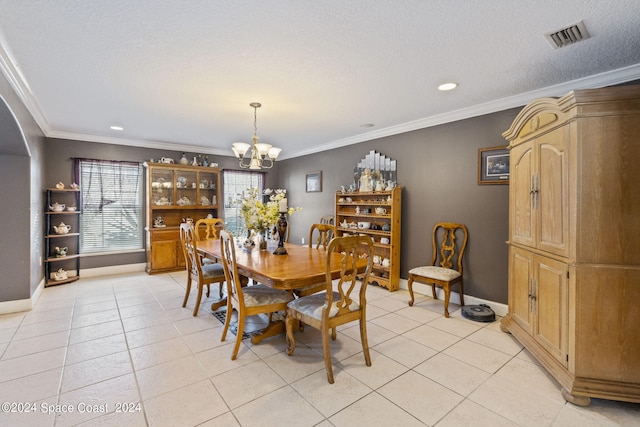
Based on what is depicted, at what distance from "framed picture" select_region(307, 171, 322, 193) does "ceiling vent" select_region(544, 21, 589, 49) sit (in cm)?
424

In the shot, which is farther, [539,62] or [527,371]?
[539,62]

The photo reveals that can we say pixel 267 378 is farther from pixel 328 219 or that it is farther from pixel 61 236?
pixel 61 236

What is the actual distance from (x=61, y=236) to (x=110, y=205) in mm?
887

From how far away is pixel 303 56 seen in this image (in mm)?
2361

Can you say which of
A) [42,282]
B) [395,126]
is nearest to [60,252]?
[42,282]

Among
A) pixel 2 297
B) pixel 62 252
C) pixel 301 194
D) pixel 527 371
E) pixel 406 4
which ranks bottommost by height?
pixel 527 371

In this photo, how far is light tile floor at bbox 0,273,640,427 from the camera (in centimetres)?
182

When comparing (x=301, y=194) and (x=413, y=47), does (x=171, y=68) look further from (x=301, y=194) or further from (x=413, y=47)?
(x=301, y=194)

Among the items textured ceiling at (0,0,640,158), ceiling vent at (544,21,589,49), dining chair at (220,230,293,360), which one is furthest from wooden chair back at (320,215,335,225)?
ceiling vent at (544,21,589,49)

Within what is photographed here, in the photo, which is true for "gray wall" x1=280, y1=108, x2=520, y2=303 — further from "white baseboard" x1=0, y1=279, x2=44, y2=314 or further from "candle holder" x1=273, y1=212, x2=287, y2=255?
"white baseboard" x1=0, y1=279, x2=44, y2=314

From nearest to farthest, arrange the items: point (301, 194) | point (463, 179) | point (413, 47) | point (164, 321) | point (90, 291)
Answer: point (413, 47) < point (164, 321) < point (463, 179) < point (90, 291) < point (301, 194)

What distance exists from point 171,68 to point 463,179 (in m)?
3.45

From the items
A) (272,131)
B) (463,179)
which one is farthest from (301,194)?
(463,179)

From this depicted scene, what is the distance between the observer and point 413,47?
223 centimetres
